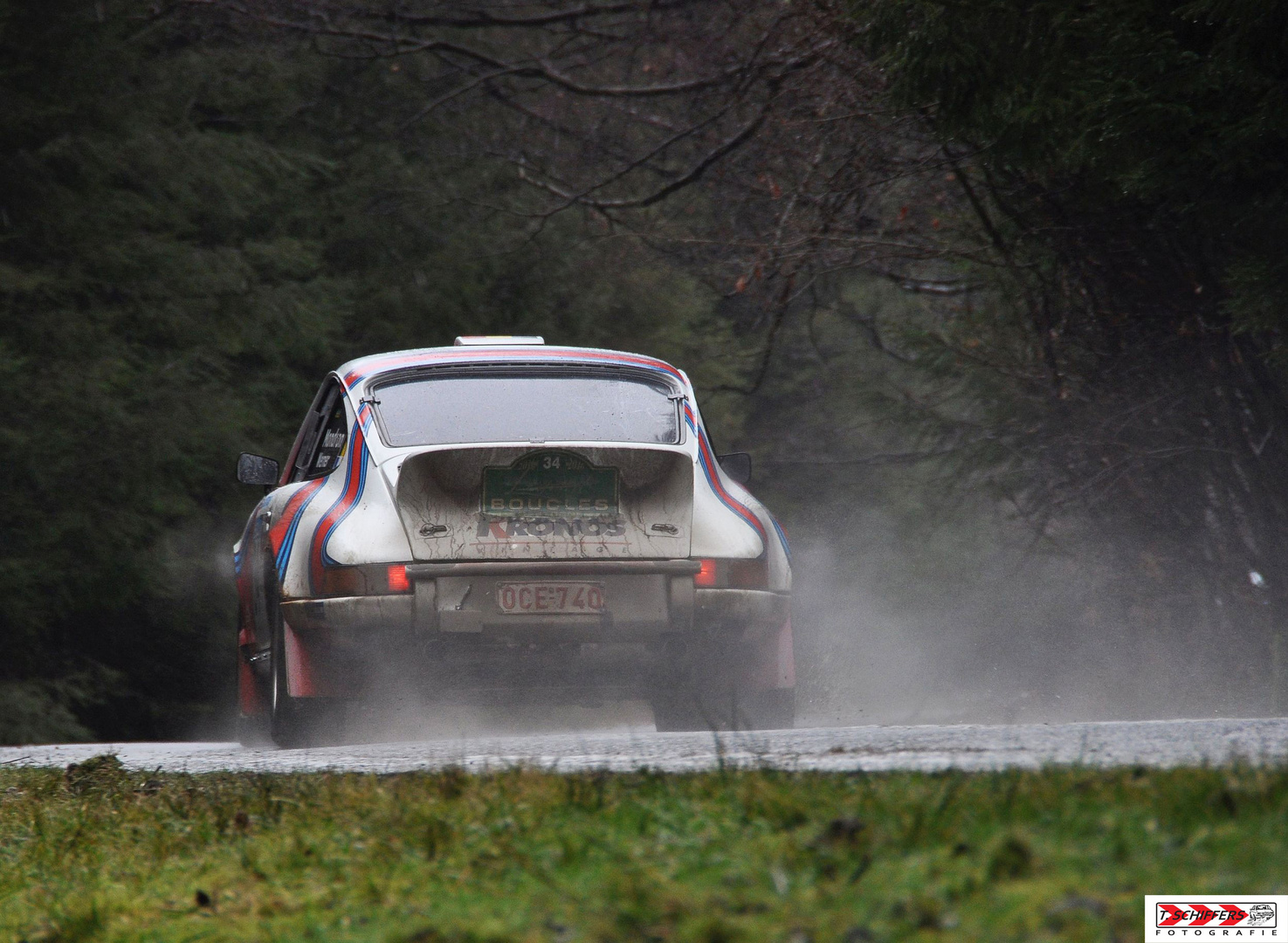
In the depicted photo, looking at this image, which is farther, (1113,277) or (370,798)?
(1113,277)

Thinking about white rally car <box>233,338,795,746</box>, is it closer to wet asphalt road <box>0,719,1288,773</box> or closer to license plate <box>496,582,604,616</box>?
license plate <box>496,582,604,616</box>

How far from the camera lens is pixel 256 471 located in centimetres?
964

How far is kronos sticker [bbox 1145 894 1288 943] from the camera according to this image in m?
2.98

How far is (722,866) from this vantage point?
3.61m

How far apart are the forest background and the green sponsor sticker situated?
3410 mm

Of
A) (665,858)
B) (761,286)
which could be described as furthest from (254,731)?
(665,858)

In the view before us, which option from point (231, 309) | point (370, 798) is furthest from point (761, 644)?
point (231, 309)

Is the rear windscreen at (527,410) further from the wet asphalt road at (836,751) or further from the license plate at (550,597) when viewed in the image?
the wet asphalt road at (836,751)

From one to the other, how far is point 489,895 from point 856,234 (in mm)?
10741

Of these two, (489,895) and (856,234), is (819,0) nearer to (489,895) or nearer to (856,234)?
(856,234)

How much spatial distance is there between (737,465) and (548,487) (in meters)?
2.13

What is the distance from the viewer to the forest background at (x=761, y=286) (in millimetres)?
10141

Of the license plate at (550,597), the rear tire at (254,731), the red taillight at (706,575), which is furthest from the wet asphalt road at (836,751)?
the rear tire at (254,731)

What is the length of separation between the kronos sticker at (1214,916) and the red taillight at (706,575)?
4.85 meters
